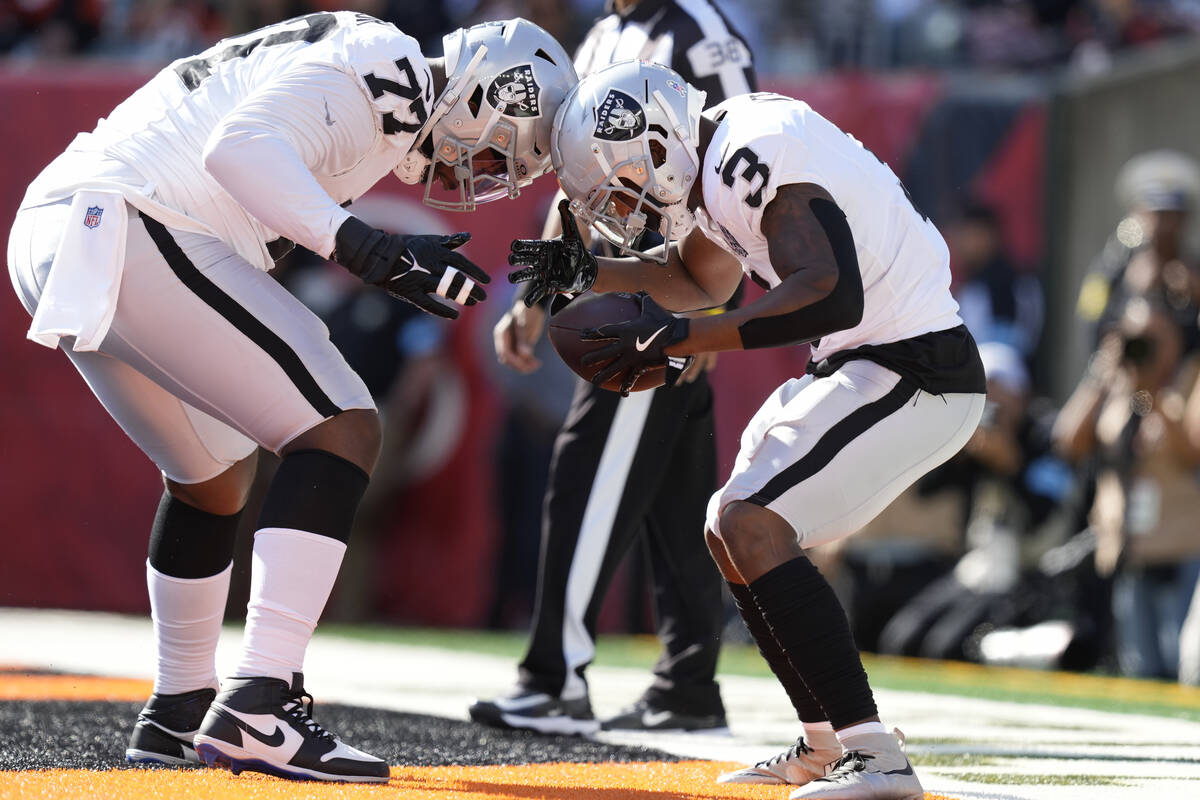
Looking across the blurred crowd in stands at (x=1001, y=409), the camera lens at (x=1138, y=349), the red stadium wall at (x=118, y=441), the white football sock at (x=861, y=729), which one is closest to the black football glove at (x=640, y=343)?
the white football sock at (x=861, y=729)

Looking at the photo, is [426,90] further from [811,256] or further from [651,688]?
[651,688]

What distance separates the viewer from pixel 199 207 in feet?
10.9

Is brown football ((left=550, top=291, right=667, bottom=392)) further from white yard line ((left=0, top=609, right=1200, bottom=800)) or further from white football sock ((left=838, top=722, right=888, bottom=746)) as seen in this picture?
white yard line ((left=0, top=609, right=1200, bottom=800))

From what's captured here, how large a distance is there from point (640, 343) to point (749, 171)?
398 mm

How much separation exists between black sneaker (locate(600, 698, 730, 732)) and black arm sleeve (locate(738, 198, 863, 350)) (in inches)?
61.2

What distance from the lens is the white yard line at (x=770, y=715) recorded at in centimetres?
345

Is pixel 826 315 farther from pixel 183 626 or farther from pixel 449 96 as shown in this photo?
pixel 183 626

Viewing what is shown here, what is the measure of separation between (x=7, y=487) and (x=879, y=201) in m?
7.02

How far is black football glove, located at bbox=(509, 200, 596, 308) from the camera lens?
3375mm

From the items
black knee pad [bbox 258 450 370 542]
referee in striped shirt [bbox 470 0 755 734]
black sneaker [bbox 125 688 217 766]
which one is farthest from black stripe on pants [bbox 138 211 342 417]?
referee in striped shirt [bbox 470 0 755 734]

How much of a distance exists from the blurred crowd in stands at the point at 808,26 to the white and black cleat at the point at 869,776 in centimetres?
707

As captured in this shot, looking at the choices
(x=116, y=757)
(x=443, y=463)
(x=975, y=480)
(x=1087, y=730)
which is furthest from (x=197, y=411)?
(x=443, y=463)

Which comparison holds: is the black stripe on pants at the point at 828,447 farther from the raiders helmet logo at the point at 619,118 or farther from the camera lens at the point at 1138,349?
the camera lens at the point at 1138,349

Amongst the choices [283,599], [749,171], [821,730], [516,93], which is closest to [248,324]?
[283,599]
